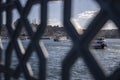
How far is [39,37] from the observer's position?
14.4 ft

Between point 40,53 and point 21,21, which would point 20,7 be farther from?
point 40,53

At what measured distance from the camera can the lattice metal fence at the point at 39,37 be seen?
3.10 meters

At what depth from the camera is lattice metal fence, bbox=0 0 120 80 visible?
10.2 feet

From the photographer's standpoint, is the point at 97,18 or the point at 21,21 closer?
the point at 97,18

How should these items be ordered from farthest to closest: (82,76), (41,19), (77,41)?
(82,76), (41,19), (77,41)

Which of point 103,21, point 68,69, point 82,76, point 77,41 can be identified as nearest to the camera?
point 103,21

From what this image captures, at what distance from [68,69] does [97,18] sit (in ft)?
2.47

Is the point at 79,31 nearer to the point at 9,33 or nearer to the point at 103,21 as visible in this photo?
the point at 103,21

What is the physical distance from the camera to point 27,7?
4.61 metres

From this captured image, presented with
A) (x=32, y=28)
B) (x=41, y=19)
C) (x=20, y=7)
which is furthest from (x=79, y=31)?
(x=20, y=7)

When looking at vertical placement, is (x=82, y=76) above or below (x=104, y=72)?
below

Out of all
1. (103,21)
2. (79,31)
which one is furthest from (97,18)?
(79,31)

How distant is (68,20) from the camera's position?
368cm

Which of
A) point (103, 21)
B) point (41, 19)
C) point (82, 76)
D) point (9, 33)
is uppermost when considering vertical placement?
point (103, 21)
